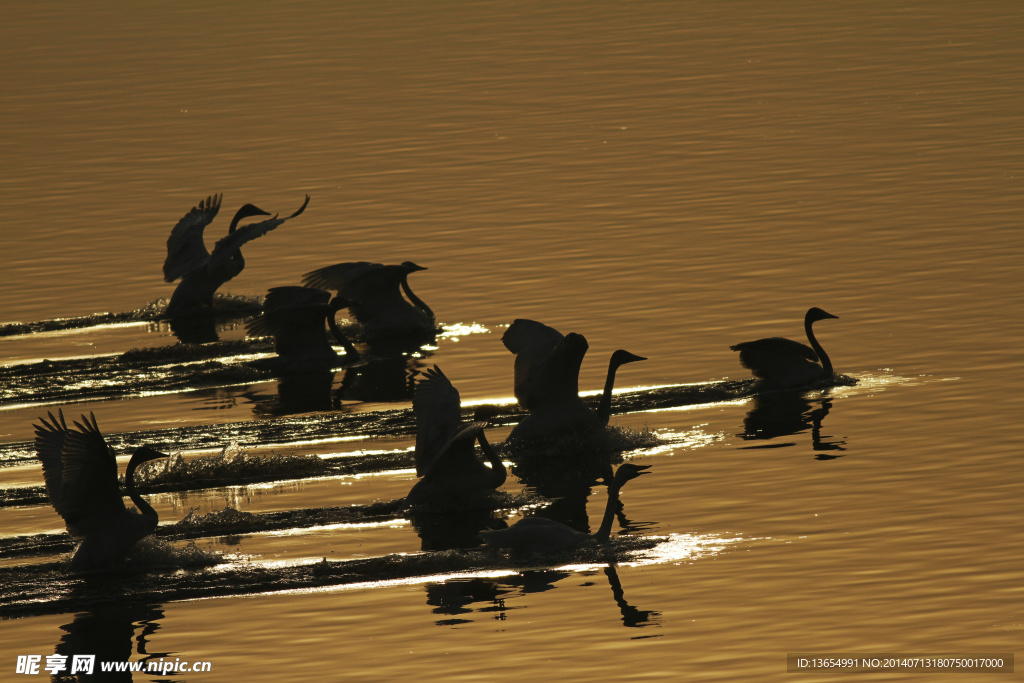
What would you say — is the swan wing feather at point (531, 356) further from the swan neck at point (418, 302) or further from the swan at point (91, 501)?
the swan neck at point (418, 302)

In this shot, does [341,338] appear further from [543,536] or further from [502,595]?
[502,595]

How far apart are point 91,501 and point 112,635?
4.29 feet

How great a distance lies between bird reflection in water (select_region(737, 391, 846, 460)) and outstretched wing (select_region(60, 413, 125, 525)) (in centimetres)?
639

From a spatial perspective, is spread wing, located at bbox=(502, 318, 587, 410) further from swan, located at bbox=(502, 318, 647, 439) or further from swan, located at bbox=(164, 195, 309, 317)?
swan, located at bbox=(164, 195, 309, 317)

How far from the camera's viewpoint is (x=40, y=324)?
2309 centimetres

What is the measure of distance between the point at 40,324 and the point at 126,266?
4.54m

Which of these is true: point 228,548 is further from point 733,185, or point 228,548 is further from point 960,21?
point 960,21

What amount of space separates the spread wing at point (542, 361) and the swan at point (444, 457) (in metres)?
1.89

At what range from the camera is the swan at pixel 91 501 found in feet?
40.6

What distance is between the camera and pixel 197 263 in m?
24.5

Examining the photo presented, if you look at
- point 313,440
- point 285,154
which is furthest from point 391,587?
point 285,154

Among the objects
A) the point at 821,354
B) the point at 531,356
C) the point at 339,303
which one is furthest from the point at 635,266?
the point at 531,356

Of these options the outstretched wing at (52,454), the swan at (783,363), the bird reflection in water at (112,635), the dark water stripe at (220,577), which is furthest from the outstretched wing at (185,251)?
the bird reflection in water at (112,635)

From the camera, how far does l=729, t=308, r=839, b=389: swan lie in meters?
17.9
